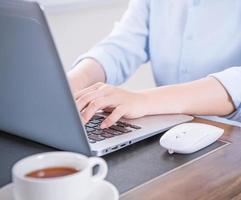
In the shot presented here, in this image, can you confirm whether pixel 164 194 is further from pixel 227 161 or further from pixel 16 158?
pixel 16 158

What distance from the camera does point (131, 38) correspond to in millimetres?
1407

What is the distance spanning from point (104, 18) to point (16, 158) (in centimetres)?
153

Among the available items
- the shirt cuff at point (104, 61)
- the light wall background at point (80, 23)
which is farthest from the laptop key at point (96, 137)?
the light wall background at point (80, 23)

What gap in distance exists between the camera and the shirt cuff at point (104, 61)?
1282 millimetres

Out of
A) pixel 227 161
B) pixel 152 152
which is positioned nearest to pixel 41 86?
pixel 152 152

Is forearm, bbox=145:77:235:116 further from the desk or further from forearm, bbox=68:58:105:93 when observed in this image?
forearm, bbox=68:58:105:93

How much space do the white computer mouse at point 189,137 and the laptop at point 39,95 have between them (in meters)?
0.05

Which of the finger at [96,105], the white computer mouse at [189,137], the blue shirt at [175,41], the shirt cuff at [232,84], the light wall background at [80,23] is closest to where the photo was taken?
the white computer mouse at [189,137]

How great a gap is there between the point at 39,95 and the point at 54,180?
0.23m

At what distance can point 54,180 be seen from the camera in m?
0.53

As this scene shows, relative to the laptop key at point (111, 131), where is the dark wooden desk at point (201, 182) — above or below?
below

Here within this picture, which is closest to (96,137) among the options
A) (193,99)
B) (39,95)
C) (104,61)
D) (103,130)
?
(103,130)

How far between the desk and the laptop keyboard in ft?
0.13

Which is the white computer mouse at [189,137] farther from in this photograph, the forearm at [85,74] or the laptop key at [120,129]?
the forearm at [85,74]
